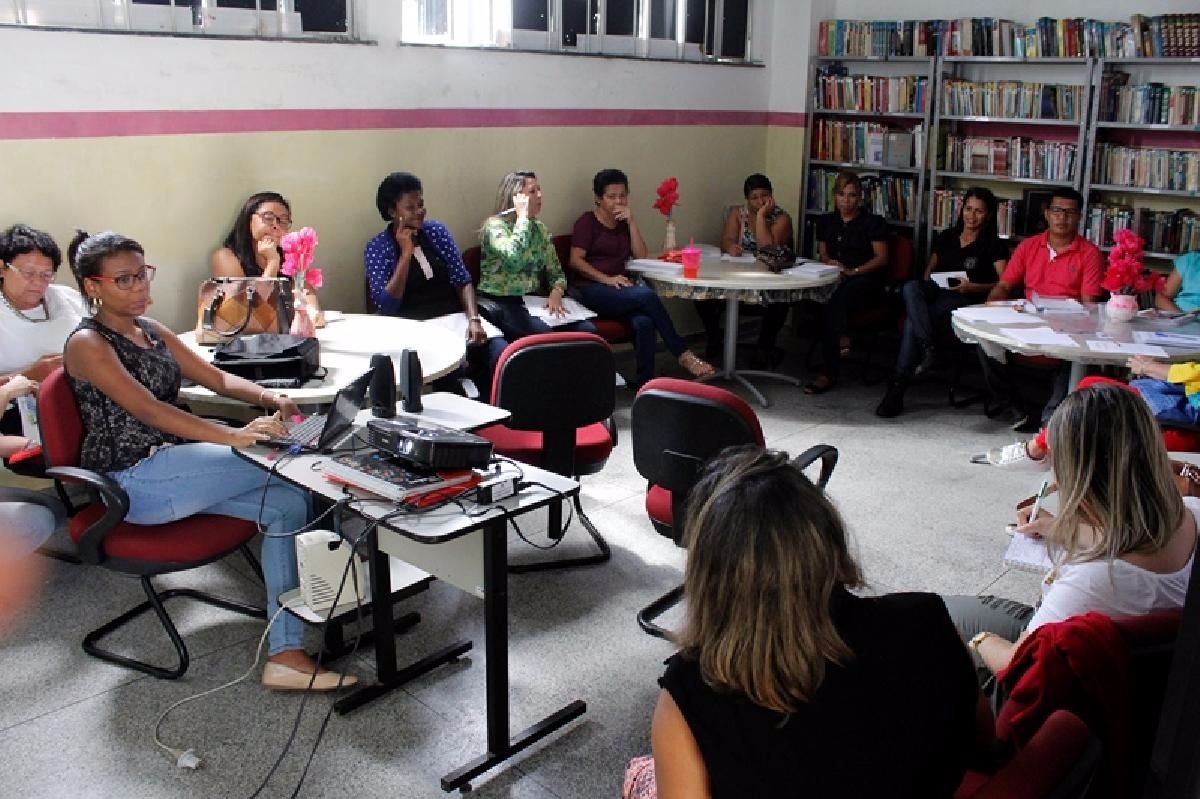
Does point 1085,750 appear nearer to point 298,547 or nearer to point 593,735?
point 593,735

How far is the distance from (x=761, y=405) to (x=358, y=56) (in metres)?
2.75

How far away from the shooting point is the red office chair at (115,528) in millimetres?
2893

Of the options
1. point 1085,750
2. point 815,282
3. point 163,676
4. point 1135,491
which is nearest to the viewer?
point 1085,750

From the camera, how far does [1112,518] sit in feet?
6.99

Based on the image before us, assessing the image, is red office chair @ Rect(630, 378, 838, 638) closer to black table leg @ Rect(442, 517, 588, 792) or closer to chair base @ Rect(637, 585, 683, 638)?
chair base @ Rect(637, 585, 683, 638)

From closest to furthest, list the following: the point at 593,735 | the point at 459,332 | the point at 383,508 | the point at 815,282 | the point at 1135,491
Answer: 1. the point at 1135,491
2. the point at 383,508
3. the point at 593,735
4. the point at 459,332
5. the point at 815,282

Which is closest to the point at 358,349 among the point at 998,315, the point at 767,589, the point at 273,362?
the point at 273,362

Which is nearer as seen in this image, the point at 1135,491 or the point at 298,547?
the point at 1135,491

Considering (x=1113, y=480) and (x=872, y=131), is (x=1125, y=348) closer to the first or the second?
(x=1113, y=480)

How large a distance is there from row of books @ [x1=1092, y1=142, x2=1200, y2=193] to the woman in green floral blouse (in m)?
3.16

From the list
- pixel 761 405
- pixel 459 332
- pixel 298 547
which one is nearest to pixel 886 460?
pixel 761 405

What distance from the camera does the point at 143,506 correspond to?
2965 mm

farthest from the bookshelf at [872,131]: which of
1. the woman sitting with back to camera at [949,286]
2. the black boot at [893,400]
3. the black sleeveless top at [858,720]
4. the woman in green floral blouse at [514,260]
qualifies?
the black sleeveless top at [858,720]

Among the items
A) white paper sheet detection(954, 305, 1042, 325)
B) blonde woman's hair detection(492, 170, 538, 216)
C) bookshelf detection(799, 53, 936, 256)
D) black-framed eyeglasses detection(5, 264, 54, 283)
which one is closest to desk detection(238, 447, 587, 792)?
black-framed eyeglasses detection(5, 264, 54, 283)
